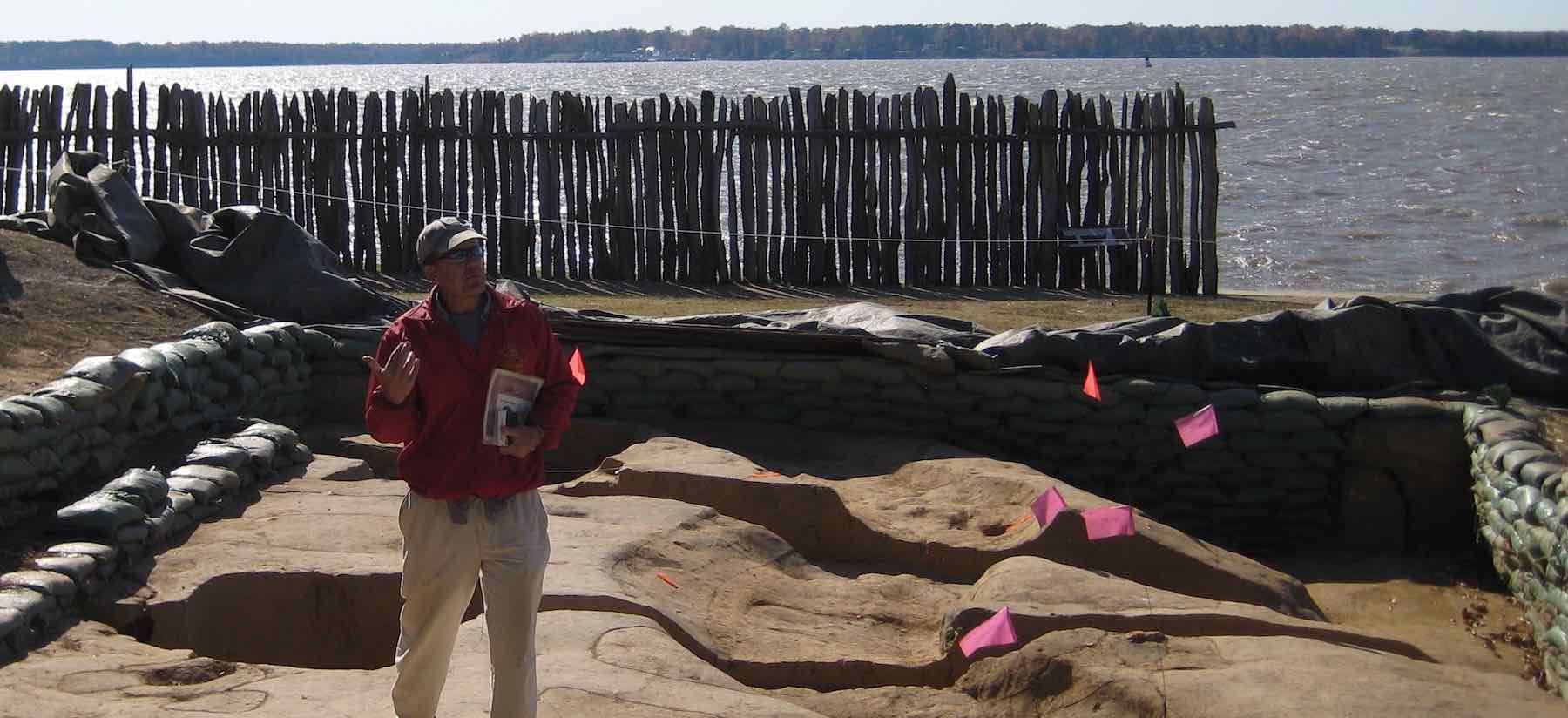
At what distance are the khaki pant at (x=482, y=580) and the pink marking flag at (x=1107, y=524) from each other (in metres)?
3.34

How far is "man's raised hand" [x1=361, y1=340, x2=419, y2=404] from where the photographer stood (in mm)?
4367

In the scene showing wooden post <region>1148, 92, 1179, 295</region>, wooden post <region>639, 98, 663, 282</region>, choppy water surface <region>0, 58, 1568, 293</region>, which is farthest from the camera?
choppy water surface <region>0, 58, 1568, 293</region>

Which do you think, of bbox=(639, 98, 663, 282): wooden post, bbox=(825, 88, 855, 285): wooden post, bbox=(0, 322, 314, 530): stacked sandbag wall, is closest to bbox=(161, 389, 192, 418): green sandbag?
bbox=(0, 322, 314, 530): stacked sandbag wall

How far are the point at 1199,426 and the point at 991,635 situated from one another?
2.39 metres

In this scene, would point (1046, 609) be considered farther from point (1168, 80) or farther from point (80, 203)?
point (1168, 80)

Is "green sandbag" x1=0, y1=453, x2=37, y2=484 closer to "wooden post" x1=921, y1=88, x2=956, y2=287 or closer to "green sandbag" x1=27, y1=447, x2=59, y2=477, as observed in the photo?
"green sandbag" x1=27, y1=447, x2=59, y2=477

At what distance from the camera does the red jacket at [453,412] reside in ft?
14.6

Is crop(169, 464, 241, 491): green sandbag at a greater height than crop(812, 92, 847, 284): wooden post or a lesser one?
lesser

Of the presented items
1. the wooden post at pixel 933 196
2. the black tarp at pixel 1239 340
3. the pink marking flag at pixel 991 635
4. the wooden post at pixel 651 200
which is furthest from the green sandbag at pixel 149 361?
the wooden post at pixel 933 196

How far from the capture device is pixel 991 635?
6.07 metres

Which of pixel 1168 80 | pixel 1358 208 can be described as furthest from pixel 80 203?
pixel 1168 80

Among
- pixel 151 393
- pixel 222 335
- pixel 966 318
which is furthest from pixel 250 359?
pixel 966 318

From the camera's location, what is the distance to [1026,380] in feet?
29.3

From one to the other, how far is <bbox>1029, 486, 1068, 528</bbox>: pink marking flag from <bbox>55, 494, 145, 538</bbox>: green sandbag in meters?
3.79
